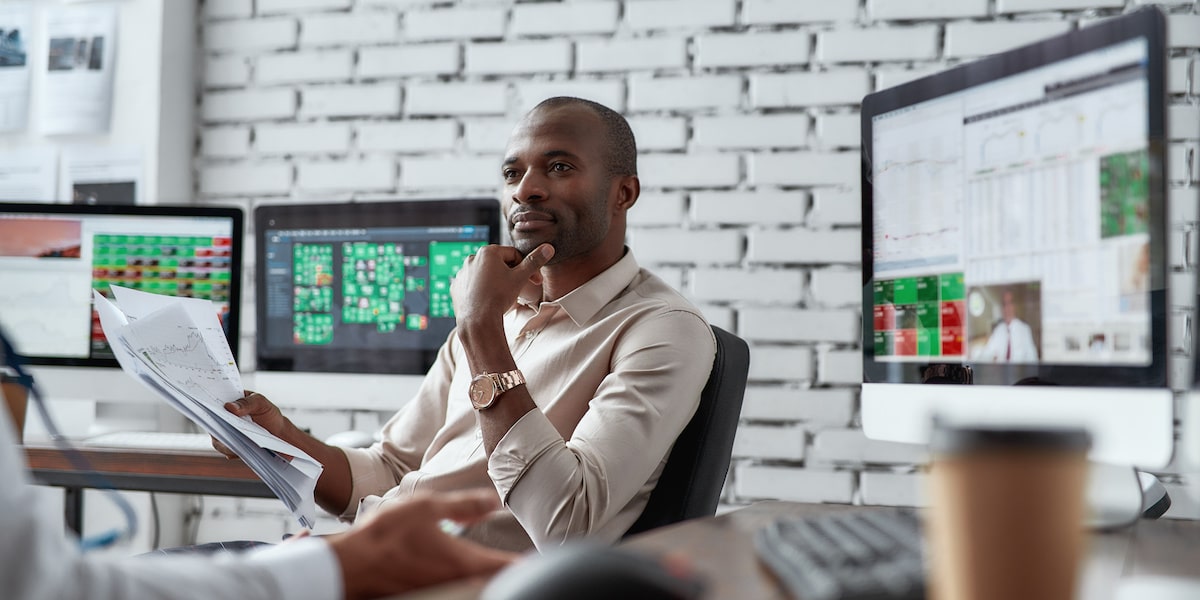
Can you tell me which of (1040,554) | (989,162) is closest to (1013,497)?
(1040,554)

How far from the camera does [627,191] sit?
167cm

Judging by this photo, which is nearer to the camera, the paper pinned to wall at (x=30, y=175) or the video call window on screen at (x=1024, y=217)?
the video call window on screen at (x=1024, y=217)

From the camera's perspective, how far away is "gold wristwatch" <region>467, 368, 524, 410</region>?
4.29ft

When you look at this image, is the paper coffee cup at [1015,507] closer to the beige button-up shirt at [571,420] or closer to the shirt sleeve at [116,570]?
the shirt sleeve at [116,570]

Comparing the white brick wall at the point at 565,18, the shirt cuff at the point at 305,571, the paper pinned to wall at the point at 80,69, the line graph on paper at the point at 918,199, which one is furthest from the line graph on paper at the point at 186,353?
the paper pinned to wall at the point at 80,69

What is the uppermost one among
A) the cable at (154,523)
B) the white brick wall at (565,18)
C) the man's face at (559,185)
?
the white brick wall at (565,18)

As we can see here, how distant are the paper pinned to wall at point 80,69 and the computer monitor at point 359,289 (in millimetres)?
887

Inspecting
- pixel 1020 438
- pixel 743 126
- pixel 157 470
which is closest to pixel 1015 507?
pixel 1020 438

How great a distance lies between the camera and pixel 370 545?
673 mm

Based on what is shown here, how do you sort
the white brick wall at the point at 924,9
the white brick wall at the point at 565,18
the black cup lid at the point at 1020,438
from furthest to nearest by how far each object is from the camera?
the white brick wall at the point at 565,18
the white brick wall at the point at 924,9
the black cup lid at the point at 1020,438

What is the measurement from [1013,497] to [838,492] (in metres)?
1.87

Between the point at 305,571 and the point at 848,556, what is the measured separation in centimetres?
35

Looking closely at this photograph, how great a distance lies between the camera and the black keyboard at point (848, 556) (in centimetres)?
57

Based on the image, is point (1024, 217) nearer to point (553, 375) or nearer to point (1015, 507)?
point (1015, 507)
